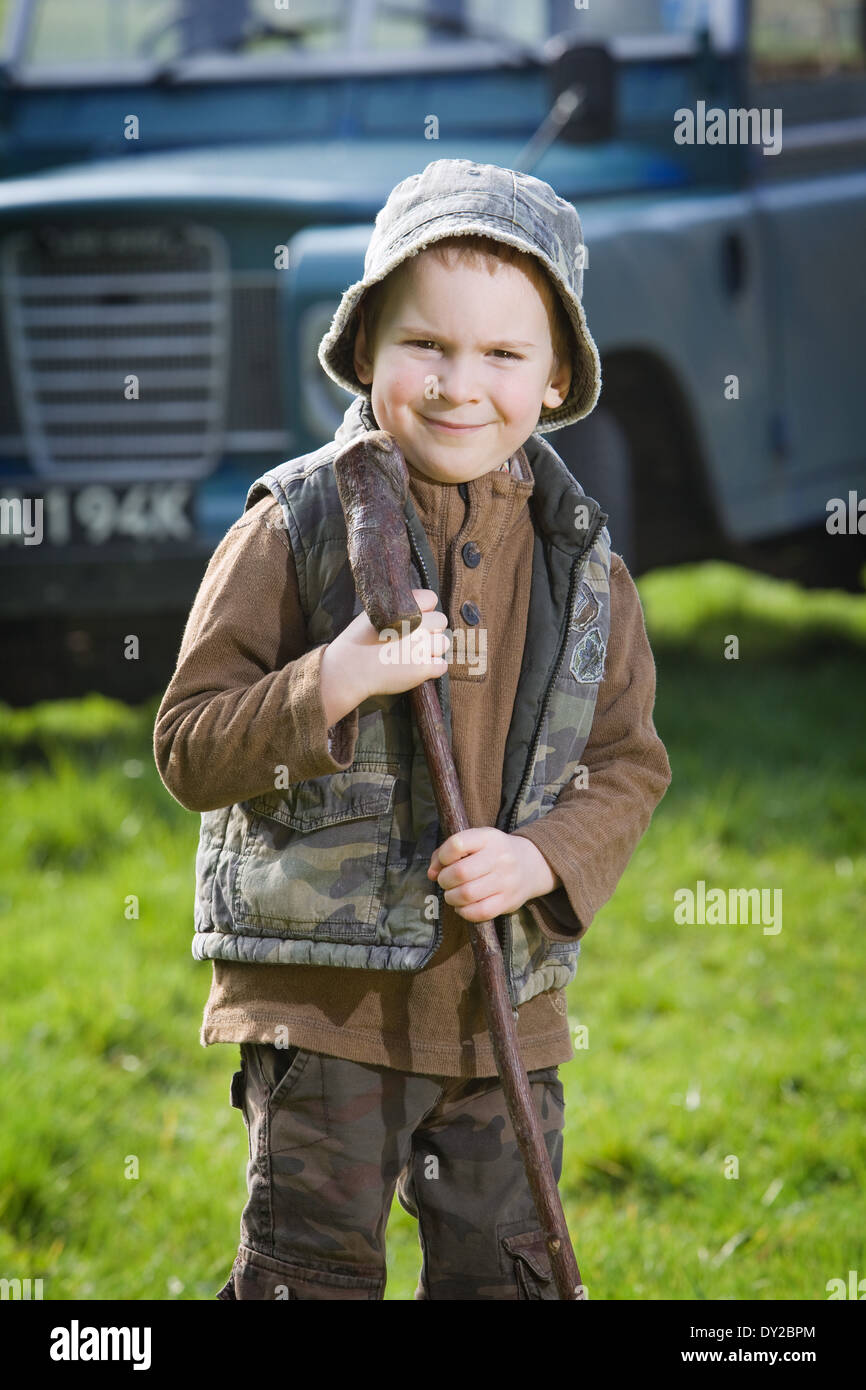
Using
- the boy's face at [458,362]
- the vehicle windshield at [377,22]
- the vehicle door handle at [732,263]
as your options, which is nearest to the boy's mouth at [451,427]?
the boy's face at [458,362]

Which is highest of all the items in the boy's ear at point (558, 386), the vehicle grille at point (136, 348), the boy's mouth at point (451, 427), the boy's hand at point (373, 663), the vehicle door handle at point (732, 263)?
the vehicle door handle at point (732, 263)

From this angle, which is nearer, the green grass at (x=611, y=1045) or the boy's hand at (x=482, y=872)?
the boy's hand at (x=482, y=872)

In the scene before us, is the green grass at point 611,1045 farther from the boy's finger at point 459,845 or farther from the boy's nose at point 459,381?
the boy's nose at point 459,381

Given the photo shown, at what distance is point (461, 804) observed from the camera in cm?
172

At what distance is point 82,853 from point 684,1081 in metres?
1.72

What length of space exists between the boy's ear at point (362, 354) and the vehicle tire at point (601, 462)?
251cm

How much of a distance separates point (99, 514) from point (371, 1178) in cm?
294

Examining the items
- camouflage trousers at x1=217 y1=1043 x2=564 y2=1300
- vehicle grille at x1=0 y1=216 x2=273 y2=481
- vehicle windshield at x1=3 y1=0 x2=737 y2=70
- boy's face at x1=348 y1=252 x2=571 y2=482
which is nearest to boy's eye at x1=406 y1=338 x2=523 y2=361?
boy's face at x1=348 y1=252 x2=571 y2=482

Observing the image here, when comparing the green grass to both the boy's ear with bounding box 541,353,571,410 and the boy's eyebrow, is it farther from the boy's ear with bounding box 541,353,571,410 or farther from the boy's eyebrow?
the boy's eyebrow

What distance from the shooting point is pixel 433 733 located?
5.59 feet

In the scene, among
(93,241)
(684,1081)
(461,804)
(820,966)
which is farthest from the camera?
(93,241)

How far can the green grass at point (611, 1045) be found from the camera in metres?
2.64
